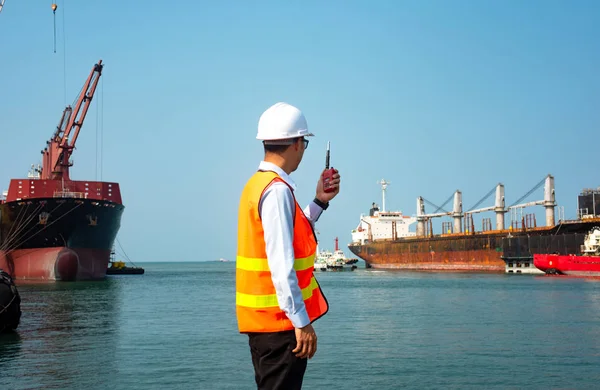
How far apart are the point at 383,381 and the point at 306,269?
771 centimetres

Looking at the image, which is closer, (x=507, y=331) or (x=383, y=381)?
(x=383, y=381)

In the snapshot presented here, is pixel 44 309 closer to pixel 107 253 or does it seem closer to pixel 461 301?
pixel 461 301

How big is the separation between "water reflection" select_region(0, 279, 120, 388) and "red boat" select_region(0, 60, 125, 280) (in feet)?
43.4

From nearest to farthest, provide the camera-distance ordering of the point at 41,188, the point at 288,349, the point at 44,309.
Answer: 1. the point at 288,349
2. the point at 44,309
3. the point at 41,188

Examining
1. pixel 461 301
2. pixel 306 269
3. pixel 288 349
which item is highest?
pixel 306 269

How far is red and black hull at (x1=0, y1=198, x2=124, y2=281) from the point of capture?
37.9 meters

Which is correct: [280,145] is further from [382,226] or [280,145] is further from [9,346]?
[382,226]

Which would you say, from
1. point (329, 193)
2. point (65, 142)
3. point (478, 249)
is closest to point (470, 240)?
point (478, 249)

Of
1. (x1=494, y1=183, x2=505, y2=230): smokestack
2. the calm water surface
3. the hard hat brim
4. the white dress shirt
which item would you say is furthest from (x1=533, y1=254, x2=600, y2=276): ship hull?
the white dress shirt

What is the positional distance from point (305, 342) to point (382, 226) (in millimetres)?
79222

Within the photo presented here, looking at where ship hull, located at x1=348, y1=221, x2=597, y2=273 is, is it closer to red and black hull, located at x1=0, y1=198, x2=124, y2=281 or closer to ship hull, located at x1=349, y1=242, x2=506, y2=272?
ship hull, located at x1=349, y1=242, x2=506, y2=272

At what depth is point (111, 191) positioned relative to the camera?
150 ft

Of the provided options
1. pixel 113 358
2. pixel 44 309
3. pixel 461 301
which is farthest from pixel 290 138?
pixel 461 301

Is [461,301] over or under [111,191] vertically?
under
